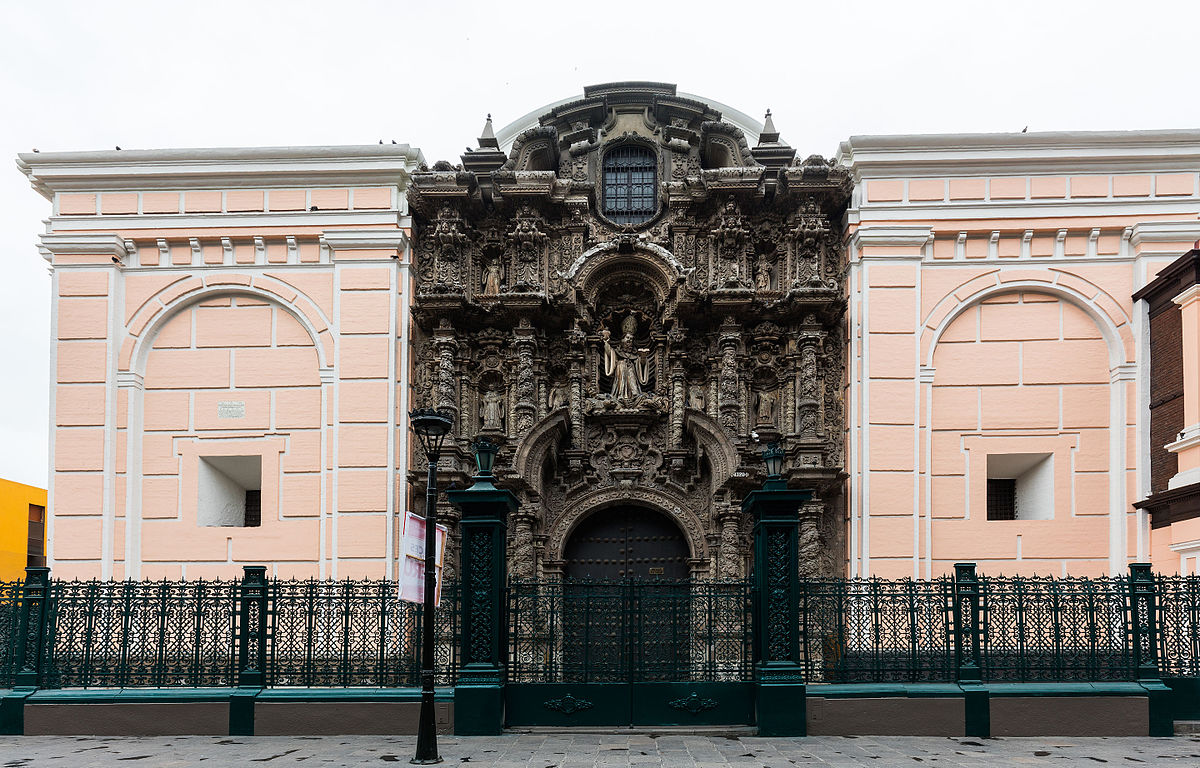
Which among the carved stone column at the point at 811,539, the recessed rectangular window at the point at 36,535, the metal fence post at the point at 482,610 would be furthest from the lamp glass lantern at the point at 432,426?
the recessed rectangular window at the point at 36,535

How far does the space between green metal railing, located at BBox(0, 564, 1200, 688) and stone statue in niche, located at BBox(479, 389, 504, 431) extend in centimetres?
589

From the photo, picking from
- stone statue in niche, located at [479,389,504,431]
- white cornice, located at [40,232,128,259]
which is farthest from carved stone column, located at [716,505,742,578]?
white cornice, located at [40,232,128,259]

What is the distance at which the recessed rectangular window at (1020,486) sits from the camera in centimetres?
1683

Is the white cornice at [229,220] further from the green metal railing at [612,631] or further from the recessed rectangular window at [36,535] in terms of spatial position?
the recessed rectangular window at [36,535]

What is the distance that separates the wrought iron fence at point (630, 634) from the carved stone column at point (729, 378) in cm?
554

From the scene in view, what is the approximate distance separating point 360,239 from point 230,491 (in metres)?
5.15

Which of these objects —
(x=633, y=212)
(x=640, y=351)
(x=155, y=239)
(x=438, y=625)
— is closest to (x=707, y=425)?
(x=640, y=351)

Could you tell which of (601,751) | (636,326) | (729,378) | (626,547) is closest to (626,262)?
(636,326)

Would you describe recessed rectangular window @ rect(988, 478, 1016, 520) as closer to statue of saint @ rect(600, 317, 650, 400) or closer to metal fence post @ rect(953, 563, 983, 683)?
statue of saint @ rect(600, 317, 650, 400)

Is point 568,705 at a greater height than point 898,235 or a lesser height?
lesser

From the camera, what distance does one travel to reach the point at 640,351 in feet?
59.1

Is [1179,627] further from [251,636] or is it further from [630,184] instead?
[630,184]

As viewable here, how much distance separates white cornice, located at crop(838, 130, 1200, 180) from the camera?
1684cm

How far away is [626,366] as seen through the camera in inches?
705
